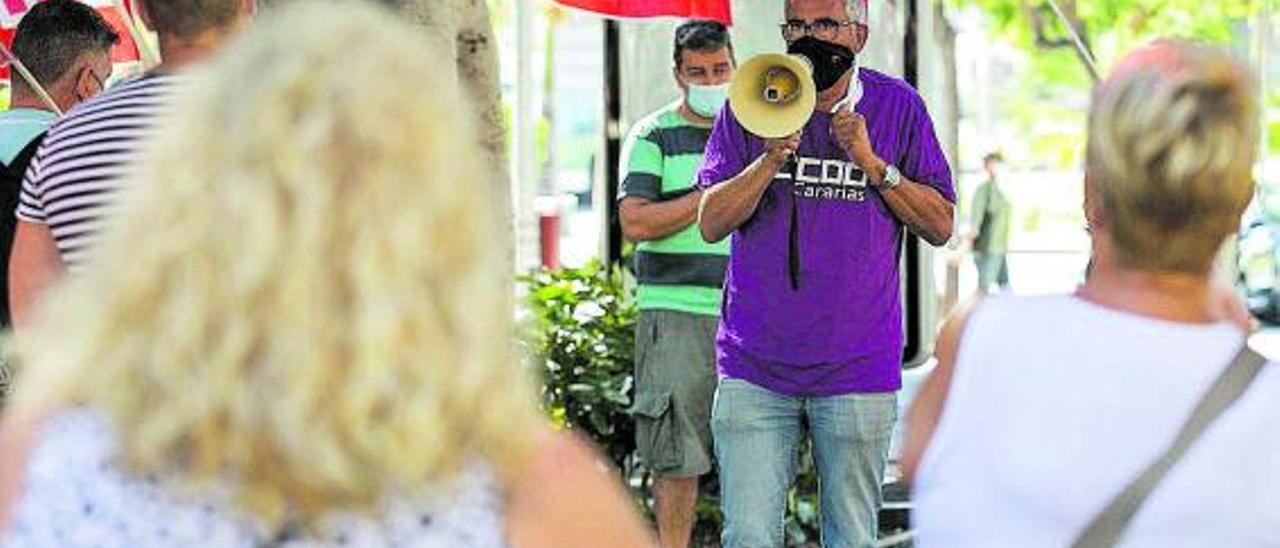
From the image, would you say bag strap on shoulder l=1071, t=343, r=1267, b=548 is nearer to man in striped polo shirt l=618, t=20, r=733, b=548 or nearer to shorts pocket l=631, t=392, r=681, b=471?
man in striped polo shirt l=618, t=20, r=733, b=548

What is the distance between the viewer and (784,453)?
6.52 metres

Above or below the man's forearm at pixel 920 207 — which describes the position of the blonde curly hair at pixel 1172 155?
above

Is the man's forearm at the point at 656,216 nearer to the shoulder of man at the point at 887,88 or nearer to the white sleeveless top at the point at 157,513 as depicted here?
the shoulder of man at the point at 887,88

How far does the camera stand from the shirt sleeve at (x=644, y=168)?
25.6 ft

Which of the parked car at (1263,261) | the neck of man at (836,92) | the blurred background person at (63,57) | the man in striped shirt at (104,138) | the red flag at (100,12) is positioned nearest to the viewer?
the man in striped shirt at (104,138)

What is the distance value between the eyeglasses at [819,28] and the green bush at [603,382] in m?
2.64

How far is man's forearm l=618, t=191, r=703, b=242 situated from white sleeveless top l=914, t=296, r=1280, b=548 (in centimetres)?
419

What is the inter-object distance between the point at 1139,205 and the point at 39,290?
1959 mm

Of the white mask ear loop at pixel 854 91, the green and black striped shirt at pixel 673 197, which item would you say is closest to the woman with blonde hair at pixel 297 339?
the white mask ear loop at pixel 854 91

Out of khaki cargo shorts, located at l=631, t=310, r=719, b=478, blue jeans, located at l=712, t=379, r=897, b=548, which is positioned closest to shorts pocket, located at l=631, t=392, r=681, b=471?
khaki cargo shorts, located at l=631, t=310, r=719, b=478

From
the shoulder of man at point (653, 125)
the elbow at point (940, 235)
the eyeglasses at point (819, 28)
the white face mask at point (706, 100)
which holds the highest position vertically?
the eyeglasses at point (819, 28)

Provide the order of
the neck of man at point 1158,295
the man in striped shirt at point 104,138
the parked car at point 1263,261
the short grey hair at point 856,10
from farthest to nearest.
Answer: the parked car at point 1263,261 < the short grey hair at point 856,10 < the man in striped shirt at point 104,138 < the neck of man at point 1158,295

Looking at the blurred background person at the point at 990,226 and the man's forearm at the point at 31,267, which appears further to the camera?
the blurred background person at the point at 990,226

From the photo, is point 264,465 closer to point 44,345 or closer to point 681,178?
point 44,345
